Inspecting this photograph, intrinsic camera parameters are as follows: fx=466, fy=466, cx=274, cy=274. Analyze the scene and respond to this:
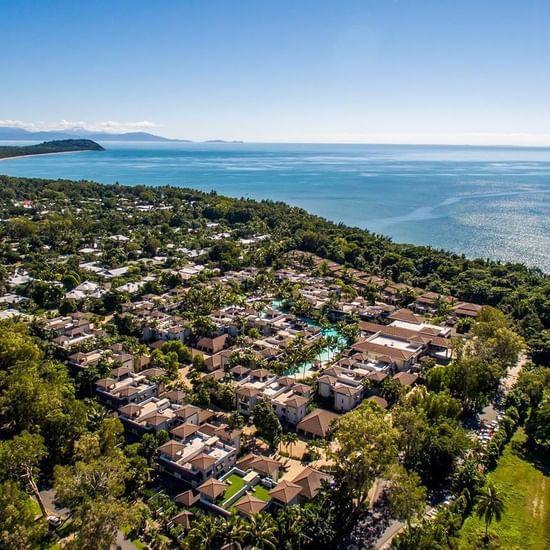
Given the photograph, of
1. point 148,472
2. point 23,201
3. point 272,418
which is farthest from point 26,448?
point 23,201

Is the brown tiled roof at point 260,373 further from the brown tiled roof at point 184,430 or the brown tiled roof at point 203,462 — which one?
the brown tiled roof at point 203,462

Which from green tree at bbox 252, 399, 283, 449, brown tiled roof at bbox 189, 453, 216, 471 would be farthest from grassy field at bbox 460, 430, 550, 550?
brown tiled roof at bbox 189, 453, 216, 471

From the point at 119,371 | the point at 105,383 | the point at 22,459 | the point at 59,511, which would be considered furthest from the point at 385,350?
the point at 22,459

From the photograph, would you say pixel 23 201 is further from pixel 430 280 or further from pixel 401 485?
pixel 401 485

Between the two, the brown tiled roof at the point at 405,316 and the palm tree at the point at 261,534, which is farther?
the brown tiled roof at the point at 405,316

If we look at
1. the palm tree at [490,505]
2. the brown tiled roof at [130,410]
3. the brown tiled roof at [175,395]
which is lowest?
the brown tiled roof at [175,395]

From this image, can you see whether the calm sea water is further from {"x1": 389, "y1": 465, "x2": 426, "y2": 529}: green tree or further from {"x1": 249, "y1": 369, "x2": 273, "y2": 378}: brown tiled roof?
{"x1": 389, "y1": 465, "x2": 426, "y2": 529}: green tree

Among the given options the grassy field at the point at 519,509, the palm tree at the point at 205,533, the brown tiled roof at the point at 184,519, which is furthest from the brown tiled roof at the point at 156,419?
the grassy field at the point at 519,509

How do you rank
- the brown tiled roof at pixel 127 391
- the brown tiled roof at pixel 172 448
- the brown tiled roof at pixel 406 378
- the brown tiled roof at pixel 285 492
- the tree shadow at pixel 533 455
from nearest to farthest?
the brown tiled roof at pixel 285 492
the brown tiled roof at pixel 172 448
the tree shadow at pixel 533 455
the brown tiled roof at pixel 127 391
the brown tiled roof at pixel 406 378
